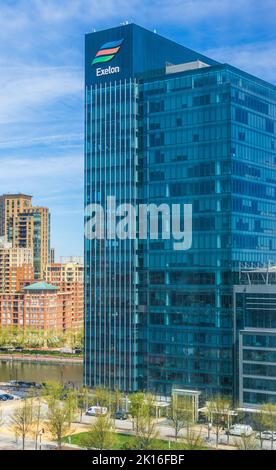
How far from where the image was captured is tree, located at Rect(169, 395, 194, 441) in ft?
108

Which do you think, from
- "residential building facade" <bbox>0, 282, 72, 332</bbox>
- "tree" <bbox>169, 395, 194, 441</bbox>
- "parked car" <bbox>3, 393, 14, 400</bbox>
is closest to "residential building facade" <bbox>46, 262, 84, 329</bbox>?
"residential building facade" <bbox>0, 282, 72, 332</bbox>

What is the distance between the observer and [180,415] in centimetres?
3384

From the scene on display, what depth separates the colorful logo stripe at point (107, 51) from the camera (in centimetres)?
4225

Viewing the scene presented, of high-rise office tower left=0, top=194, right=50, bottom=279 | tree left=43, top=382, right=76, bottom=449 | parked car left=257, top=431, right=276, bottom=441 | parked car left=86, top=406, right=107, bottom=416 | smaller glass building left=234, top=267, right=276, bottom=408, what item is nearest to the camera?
tree left=43, top=382, right=76, bottom=449

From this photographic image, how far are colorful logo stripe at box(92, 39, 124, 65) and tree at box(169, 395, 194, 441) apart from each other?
1999 centimetres

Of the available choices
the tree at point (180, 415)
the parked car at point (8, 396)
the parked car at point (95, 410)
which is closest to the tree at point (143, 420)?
the tree at point (180, 415)

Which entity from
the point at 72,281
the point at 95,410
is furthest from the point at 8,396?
the point at 72,281

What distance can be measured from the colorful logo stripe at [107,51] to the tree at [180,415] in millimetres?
19991

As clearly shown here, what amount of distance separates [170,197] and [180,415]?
486 inches

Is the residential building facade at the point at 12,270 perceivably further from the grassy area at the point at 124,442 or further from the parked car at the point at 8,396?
the grassy area at the point at 124,442

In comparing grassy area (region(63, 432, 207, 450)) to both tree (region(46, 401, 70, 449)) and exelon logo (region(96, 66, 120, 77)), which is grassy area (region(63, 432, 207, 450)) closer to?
tree (region(46, 401, 70, 449))

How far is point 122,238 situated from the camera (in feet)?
137

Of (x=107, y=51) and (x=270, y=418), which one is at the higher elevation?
(x=107, y=51)

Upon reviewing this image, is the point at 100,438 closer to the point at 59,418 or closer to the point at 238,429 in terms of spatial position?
the point at 59,418
